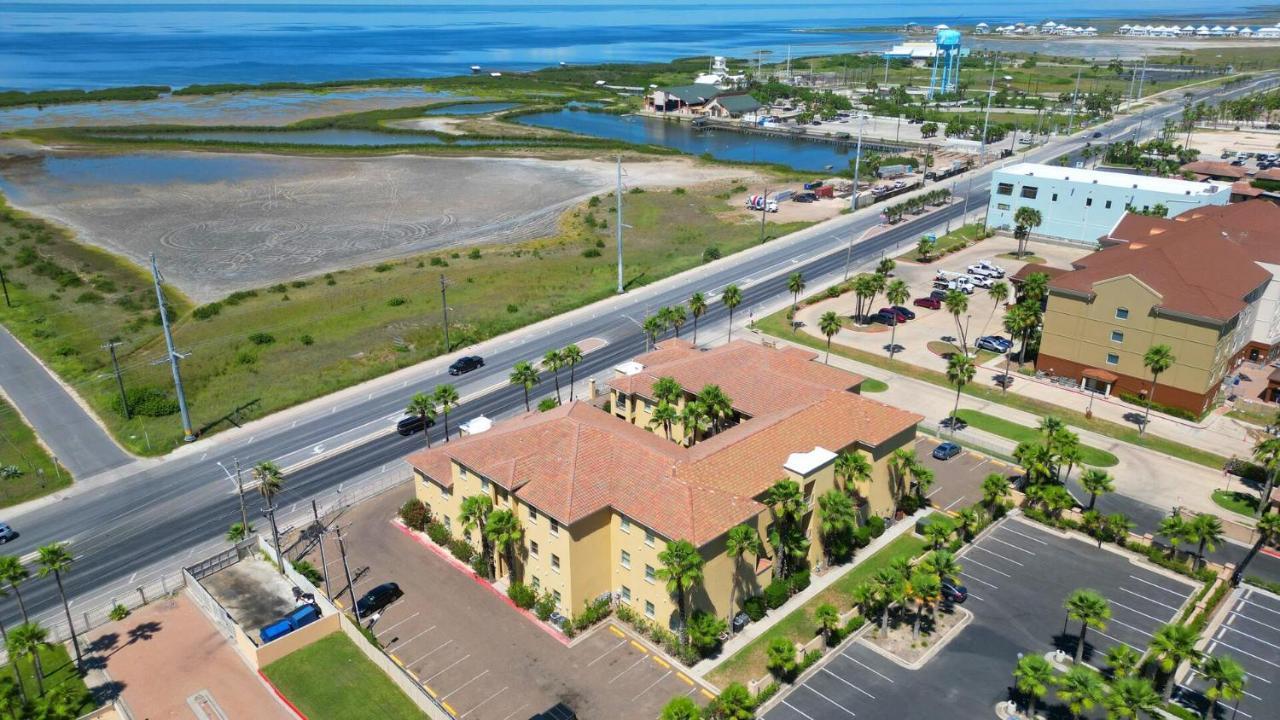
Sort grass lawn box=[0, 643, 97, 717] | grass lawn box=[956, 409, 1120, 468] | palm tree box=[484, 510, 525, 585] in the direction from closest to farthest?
1. grass lawn box=[0, 643, 97, 717]
2. palm tree box=[484, 510, 525, 585]
3. grass lawn box=[956, 409, 1120, 468]

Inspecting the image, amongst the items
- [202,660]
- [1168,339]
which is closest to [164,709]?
[202,660]

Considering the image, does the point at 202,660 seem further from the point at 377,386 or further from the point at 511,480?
the point at 377,386

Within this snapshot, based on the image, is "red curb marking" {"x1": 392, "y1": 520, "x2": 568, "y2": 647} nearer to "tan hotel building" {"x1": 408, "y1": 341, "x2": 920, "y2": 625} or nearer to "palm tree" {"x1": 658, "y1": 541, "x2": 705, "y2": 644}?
"tan hotel building" {"x1": 408, "y1": 341, "x2": 920, "y2": 625}

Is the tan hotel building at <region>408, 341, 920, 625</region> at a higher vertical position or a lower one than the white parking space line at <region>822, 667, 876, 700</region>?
higher

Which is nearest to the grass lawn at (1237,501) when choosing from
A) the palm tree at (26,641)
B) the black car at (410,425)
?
the black car at (410,425)

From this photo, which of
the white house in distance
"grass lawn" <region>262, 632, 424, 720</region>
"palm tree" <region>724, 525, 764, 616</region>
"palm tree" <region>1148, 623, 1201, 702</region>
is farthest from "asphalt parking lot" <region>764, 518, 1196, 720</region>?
the white house in distance

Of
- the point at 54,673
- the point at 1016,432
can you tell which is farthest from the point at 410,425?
the point at 1016,432

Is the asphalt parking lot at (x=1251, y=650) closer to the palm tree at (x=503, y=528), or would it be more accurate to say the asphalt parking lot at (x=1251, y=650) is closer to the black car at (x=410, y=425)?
the palm tree at (x=503, y=528)
